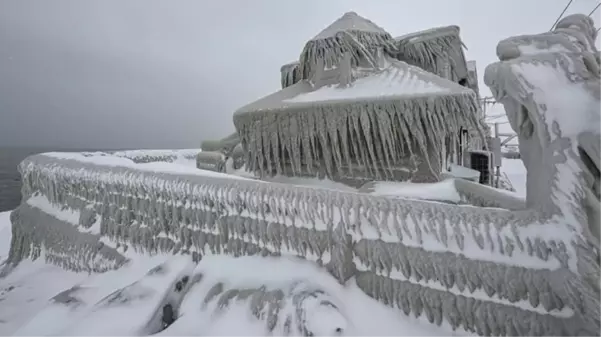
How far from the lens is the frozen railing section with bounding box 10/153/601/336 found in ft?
5.63

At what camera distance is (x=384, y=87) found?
4.55 meters

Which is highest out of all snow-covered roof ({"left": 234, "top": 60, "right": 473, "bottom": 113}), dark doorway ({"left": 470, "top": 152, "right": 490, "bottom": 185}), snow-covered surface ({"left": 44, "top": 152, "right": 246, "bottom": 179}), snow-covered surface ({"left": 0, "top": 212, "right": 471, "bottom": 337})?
snow-covered roof ({"left": 234, "top": 60, "right": 473, "bottom": 113})

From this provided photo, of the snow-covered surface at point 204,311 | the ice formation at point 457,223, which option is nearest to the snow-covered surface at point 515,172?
the ice formation at point 457,223

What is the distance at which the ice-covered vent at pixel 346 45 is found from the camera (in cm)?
523

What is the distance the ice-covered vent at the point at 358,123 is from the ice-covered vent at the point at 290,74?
1.13 m

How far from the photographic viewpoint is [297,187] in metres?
2.68

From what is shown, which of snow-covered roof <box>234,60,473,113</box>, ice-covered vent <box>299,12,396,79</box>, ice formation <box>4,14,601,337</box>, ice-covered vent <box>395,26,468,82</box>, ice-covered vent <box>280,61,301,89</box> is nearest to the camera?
ice formation <box>4,14,601,337</box>

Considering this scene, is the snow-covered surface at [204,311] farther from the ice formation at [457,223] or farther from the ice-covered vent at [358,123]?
the ice-covered vent at [358,123]

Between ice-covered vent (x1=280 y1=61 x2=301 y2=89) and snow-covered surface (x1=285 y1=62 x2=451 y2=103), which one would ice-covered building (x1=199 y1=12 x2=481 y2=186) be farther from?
ice-covered vent (x1=280 y1=61 x2=301 y2=89)

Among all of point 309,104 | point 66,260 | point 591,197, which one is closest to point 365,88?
point 309,104

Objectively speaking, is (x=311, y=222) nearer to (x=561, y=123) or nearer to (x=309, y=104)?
(x=561, y=123)

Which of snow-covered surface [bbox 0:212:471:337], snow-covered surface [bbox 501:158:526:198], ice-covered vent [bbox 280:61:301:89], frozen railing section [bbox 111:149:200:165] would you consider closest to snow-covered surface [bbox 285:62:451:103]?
ice-covered vent [bbox 280:61:301:89]

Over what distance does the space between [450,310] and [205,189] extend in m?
2.52

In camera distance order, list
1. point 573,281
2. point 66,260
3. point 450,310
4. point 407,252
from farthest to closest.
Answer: point 66,260, point 407,252, point 450,310, point 573,281
